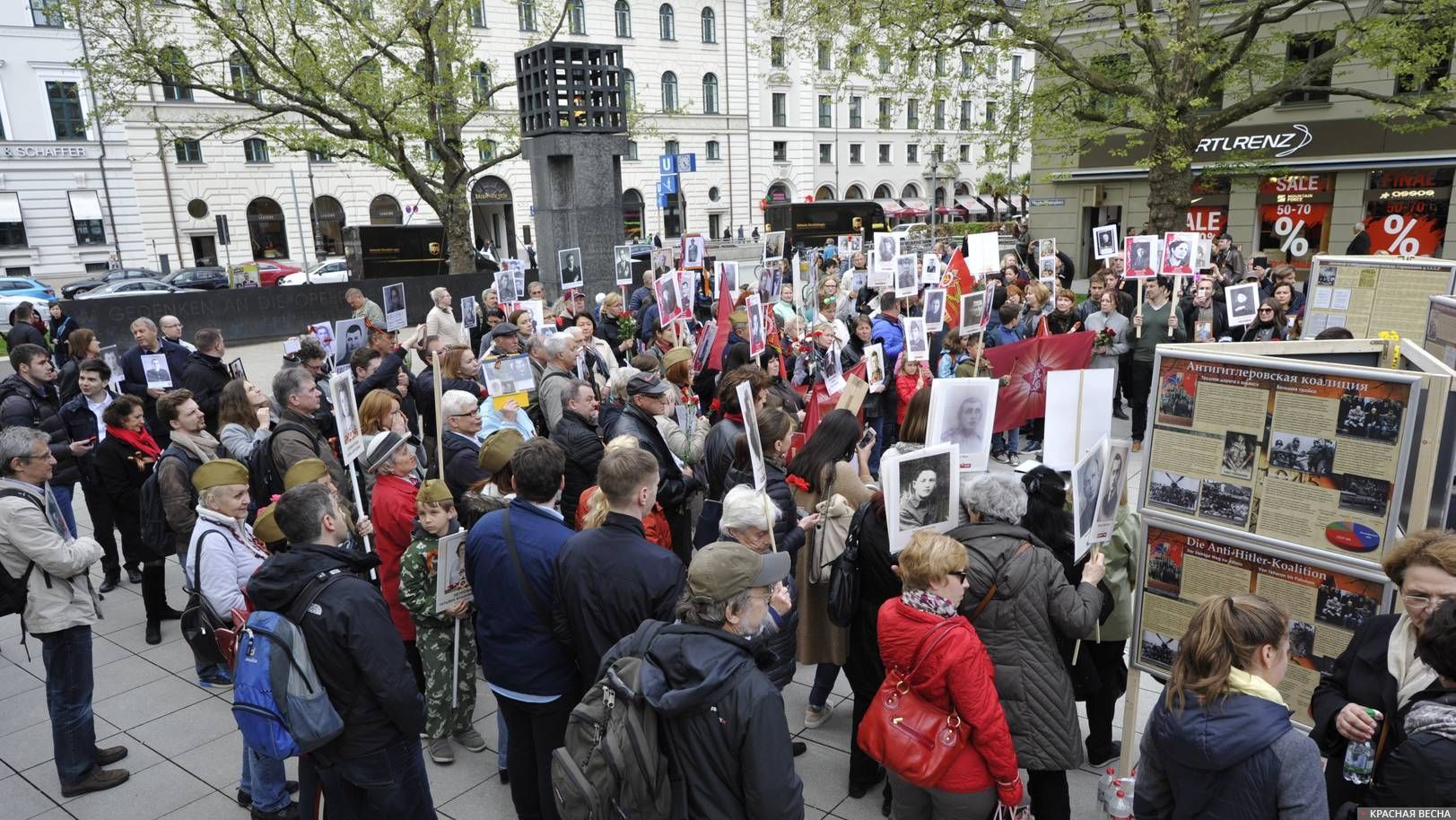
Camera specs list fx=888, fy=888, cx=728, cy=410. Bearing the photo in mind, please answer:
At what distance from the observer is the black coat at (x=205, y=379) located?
816 centimetres

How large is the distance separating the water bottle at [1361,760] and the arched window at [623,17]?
53.2m

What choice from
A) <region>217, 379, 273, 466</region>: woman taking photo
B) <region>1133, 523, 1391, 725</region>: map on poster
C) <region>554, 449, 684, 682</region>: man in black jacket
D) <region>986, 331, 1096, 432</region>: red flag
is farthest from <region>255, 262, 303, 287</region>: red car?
<region>1133, 523, 1391, 725</region>: map on poster

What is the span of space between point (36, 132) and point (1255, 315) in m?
45.4

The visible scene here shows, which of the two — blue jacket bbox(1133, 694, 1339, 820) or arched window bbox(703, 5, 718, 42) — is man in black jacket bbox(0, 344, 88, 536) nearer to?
blue jacket bbox(1133, 694, 1339, 820)

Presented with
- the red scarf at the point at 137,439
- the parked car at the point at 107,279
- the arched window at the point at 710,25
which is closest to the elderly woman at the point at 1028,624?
the red scarf at the point at 137,439

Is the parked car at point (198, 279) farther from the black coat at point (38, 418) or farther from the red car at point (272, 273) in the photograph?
the black coat at point (38, 418)

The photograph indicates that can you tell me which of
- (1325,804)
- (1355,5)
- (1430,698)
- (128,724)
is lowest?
(128,724)

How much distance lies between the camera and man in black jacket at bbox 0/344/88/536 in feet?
23.4

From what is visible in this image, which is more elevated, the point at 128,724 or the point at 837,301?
the point at 837,301

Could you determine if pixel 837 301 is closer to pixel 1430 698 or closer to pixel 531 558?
pixel 531 558

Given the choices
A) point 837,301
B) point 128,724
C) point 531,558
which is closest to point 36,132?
point 837,301

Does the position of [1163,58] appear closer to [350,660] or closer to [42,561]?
[350,660]

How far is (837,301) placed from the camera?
1270 centimetres

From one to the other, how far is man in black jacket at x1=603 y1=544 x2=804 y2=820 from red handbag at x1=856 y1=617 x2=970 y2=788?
644mm
